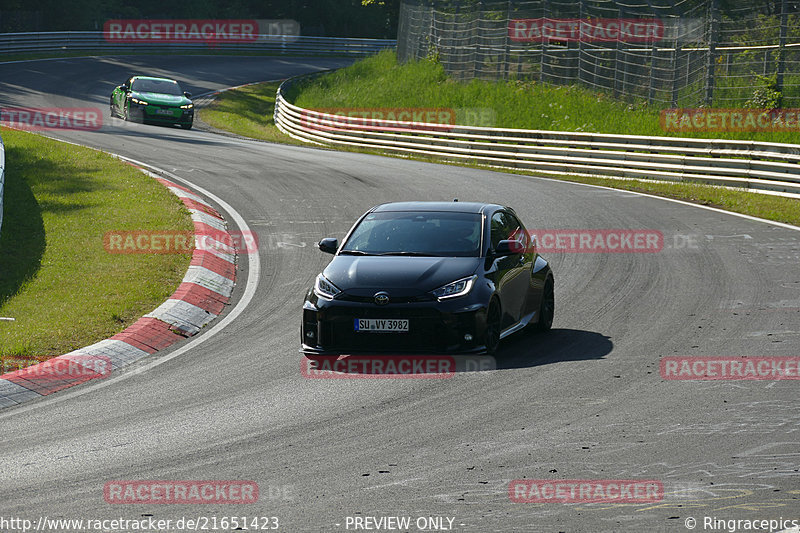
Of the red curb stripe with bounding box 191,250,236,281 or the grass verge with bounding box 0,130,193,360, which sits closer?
the grass verge with bounding box 0,130,193,360

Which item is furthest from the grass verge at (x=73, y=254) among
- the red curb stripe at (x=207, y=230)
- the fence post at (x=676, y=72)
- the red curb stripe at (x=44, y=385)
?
the fence post at (x=676, y=72)

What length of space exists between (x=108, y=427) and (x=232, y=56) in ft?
210

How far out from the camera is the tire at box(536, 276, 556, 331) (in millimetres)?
11594

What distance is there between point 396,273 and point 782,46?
64.9ft

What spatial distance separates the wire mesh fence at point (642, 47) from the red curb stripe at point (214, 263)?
1692 centimetres

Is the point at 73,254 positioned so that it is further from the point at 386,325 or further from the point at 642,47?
the point at 642,47

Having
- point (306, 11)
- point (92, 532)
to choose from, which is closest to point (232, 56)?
point (306, 11)

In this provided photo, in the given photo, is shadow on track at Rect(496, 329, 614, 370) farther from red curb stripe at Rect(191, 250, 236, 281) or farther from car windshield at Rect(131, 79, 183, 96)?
car windshield at Rect(131, 79, 183, 96)

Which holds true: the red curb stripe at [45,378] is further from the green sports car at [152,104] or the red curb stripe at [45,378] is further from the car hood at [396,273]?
the green sports car at [152,104]

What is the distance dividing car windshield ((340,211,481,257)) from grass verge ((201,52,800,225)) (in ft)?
34.2

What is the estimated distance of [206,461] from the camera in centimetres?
714

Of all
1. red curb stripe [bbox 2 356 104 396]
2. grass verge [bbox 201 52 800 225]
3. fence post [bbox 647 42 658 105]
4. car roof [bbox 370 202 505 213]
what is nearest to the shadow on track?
car roof [bbox 370 202 505 213]

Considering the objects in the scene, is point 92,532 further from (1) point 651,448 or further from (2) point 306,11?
(2) point 306,11

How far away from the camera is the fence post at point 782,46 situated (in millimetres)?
26328
